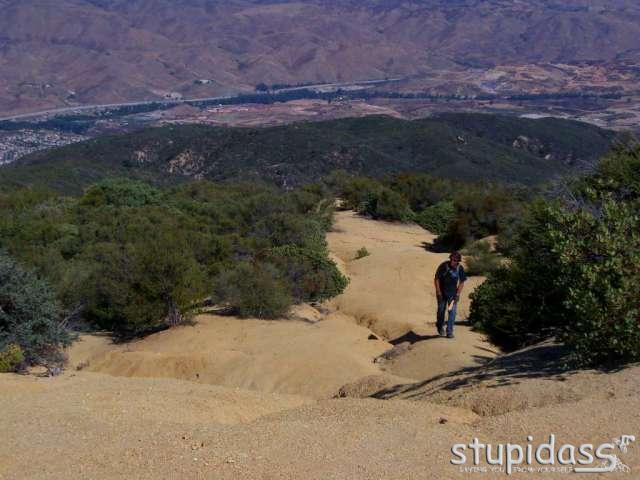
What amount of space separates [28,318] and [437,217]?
25009 mm

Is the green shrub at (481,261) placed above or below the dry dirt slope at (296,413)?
below

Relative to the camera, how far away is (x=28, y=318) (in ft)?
39.5

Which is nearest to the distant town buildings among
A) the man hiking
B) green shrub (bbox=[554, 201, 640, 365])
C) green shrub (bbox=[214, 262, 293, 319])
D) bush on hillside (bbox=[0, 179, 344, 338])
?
bush on hillside (bbox=[0, 179, 344, 338])

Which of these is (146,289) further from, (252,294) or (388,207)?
(388,207)

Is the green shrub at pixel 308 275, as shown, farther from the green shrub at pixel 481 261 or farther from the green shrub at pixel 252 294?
the green shrub at pixel 481 261

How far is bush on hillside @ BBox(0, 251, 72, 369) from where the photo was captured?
11609 millimetres

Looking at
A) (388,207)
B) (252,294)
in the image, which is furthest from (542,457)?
(388,207)

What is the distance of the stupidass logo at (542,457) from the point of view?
19.0 ft

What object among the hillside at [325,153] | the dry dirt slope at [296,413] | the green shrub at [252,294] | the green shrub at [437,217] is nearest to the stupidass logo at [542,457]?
the dry dirt slope at [296,413]

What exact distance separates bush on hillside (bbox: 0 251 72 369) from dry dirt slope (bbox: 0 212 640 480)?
1.32m

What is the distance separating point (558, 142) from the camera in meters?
87.1

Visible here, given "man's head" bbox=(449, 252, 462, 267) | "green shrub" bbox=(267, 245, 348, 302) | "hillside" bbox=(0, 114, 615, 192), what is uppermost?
"man's head" bbox=(449, 252, 462, 267)

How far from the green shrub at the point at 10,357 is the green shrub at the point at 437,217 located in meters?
24.1

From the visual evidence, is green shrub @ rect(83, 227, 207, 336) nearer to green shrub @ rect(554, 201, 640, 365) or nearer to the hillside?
green shrub @ rect(554, 201, 640, 365)
